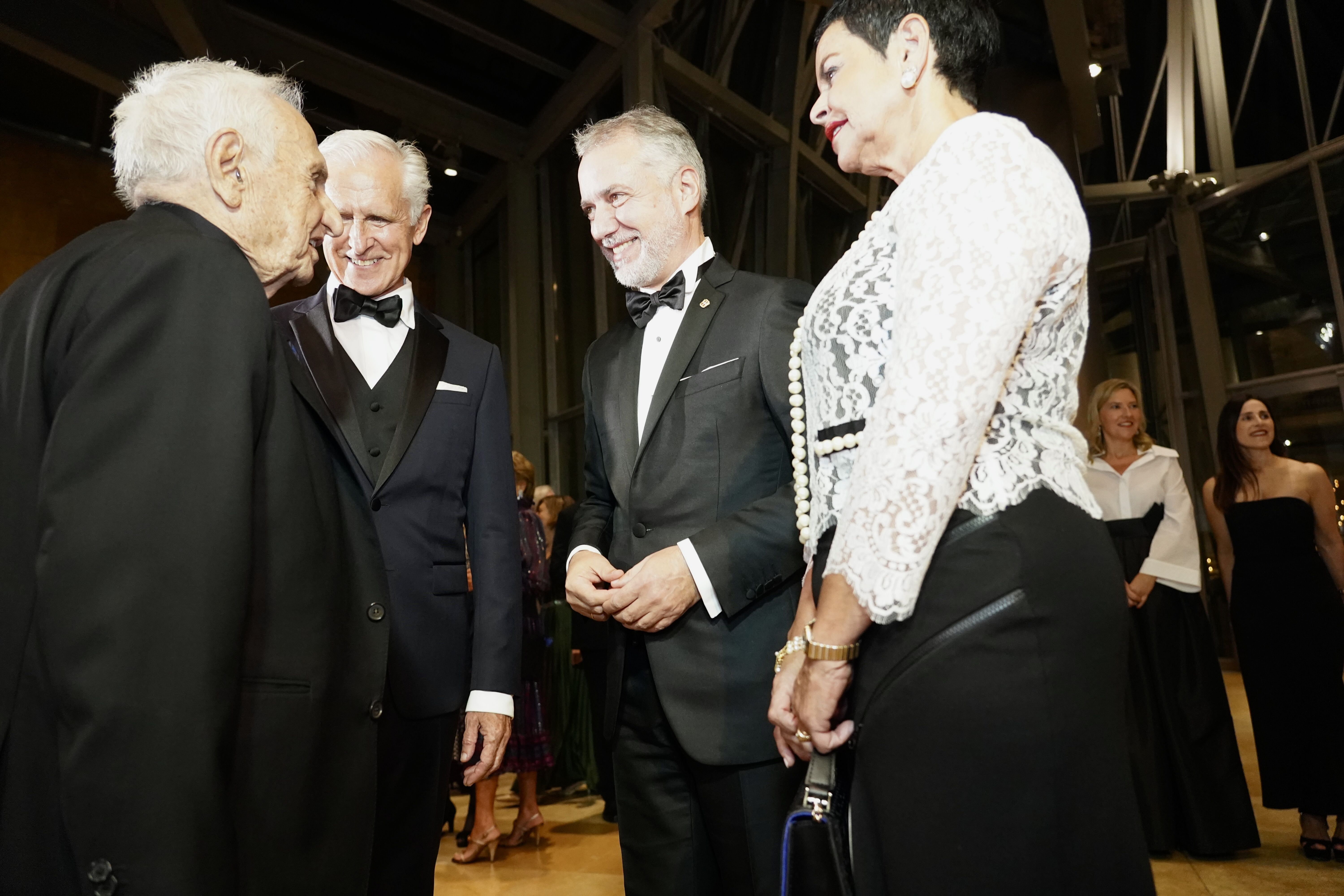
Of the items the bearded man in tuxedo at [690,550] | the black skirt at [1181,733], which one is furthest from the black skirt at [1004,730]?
the black skirt at [1181,733]

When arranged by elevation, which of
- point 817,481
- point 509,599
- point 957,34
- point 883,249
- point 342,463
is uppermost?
point 957,34

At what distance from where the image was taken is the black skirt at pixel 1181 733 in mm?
3785

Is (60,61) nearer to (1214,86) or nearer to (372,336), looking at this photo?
(372,336)

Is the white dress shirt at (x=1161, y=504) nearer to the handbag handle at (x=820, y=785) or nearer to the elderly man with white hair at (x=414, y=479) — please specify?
the elderly man with white hair at (x=414, y=479)

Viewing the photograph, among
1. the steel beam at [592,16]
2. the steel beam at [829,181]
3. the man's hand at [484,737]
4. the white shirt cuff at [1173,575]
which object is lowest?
the man's hand at [484,737]

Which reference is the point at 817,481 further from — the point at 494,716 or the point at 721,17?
the point at 721,17

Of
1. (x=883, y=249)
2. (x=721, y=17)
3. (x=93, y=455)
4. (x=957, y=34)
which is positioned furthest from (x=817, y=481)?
(x=721, y=17)

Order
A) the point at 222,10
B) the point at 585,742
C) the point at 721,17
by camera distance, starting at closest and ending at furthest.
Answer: the point at 585,742, the point at 222,10, the point at 721,17

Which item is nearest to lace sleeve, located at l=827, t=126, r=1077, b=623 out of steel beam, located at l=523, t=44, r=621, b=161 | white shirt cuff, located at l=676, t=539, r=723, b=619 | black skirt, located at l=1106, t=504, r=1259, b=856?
white shirt cuff, located at l=676, t=539, r=723, b=619

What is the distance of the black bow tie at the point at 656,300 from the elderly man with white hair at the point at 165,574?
88cm

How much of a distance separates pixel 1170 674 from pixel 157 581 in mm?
4102

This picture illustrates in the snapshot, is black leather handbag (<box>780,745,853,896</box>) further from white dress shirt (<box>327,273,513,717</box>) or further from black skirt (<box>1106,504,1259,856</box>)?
black skirt (<box>1106,504,1259,856</box>)

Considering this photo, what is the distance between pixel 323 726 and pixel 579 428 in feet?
29.5

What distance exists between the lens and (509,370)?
35.2ft
